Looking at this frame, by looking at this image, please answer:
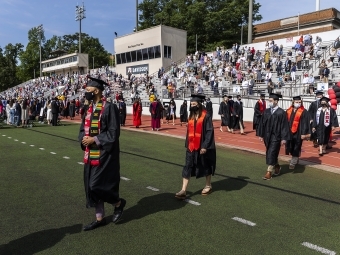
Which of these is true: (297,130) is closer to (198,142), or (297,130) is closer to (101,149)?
(198,142)

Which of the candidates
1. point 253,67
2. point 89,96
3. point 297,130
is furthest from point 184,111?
point 89,96

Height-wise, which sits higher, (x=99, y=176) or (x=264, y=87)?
(x=264, y=87)

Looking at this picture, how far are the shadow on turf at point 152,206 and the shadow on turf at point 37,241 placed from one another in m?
0.73

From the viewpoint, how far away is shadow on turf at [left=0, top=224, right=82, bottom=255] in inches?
144

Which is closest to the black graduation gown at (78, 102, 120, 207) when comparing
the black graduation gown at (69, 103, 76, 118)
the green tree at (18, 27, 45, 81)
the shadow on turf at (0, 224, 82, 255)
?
the shadow on turf at (0, 224, 82, 255)

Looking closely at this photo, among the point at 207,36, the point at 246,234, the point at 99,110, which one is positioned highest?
the point at 207,36

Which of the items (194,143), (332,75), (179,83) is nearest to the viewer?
(194,143)

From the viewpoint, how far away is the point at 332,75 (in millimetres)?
19016

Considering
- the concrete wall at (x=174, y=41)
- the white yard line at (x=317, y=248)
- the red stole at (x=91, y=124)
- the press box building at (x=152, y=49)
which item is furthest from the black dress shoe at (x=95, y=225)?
the concrete wall at (x=174, y=41)

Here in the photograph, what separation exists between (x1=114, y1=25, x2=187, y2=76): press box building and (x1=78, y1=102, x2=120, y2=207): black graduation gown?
32.9 meters

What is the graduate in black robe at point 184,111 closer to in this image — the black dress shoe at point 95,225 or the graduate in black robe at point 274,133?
the graduate in black robe at point 274,133

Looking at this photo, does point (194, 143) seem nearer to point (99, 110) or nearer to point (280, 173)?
point (99, 110)

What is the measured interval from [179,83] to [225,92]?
6.93 meters

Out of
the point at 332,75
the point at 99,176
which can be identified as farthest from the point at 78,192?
the point at 332,75
